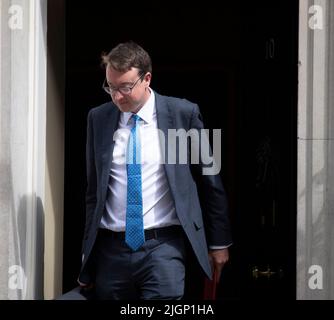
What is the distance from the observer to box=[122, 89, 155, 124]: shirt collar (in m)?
4.62

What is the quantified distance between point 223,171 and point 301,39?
105 inches

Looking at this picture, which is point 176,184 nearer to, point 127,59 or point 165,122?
point 165,122

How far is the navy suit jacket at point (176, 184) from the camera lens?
454 cm

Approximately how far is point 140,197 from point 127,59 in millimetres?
830

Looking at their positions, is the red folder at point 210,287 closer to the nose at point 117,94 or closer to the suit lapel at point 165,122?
the suit lapel at point 165,122

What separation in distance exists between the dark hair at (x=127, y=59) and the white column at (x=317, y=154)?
1118 mm

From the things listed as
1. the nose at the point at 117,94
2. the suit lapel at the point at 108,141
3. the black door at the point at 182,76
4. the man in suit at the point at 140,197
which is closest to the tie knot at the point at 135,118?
the man in suit at the point at 140,197

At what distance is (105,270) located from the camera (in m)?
4.54

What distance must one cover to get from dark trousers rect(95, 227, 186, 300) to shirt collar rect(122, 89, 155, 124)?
705mm

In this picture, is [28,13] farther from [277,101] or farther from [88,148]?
[277,101]

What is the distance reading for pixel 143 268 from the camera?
4.43 metres

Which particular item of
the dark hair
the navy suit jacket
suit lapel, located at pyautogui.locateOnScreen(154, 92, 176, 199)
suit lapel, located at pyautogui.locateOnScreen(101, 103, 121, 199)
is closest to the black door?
the navy suit jacket

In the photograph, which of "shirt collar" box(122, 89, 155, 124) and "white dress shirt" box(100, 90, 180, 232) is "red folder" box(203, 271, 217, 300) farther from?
"shirt collar" box(122, 89, 155, 124)
